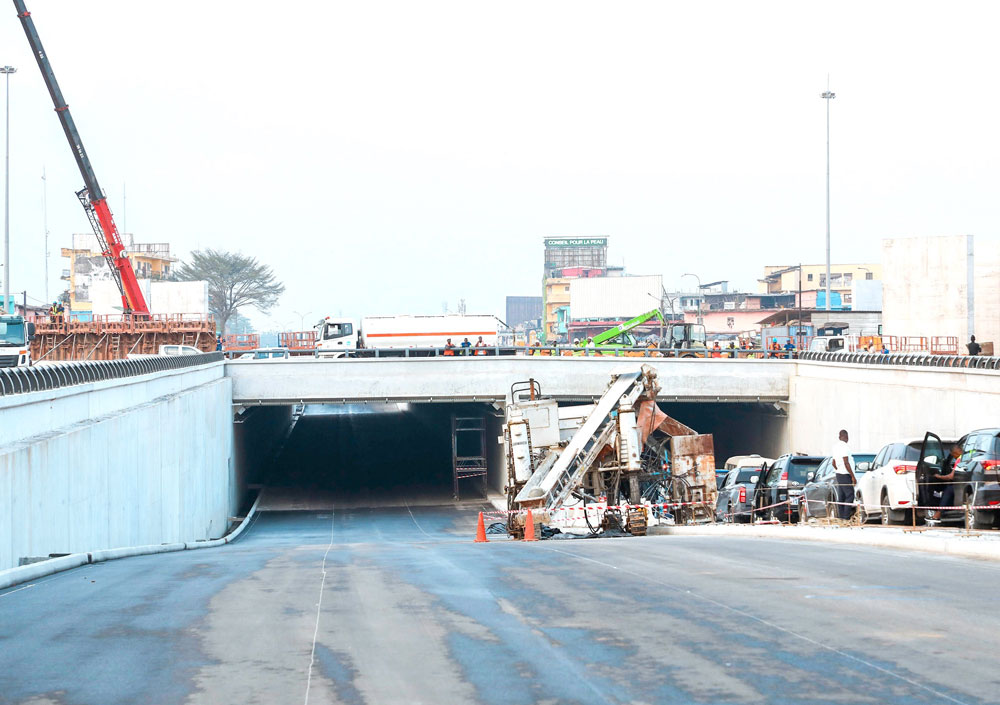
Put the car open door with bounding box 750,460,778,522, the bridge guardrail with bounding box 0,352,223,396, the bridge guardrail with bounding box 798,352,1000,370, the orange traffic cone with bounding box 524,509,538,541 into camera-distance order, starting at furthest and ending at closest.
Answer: the bridge guardrail with bounding box 798,352,1000,370 < the orange traffic cone with bounding box 524,509,538,541 < the car open door with bounding box 750,460,778,522 < the bridge guardrail with bounding box 0,352,223,396

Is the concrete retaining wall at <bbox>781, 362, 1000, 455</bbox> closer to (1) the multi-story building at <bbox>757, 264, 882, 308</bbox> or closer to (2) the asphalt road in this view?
(2) the asphalt road

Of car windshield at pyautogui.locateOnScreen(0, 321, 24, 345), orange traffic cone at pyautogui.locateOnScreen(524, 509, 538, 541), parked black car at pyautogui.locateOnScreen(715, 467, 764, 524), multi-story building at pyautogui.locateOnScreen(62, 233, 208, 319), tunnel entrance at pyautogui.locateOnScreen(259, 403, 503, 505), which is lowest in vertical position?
tunnel entrance at pyautogui.locateOnScreen(259, 403, 503, 505)

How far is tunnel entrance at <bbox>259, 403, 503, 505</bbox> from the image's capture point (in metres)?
61.3

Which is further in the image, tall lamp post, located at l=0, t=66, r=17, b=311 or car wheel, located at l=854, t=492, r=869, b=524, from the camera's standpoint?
tall lamp post, located at l=0, t=66, r=17, b=311

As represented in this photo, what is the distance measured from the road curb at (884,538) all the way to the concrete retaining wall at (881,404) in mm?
13085

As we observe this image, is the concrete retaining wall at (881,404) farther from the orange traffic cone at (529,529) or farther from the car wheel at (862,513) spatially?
the orange traffic cone at (529,529)

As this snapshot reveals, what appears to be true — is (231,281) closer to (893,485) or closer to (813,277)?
(813,277)

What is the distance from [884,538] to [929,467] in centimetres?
162

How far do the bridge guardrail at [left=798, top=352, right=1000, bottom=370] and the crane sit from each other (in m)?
44.0

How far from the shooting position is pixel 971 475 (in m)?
19.4

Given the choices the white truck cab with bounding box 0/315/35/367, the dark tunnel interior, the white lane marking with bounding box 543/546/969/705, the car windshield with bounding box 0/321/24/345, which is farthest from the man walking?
the dark tunnel interior

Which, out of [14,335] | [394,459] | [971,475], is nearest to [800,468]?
[971,475]

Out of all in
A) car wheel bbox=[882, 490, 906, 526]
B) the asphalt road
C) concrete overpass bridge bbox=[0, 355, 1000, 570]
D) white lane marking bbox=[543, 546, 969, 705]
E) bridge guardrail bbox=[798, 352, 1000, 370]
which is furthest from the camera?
bridge guardrail bbox=[798, 352, 1000, 370]

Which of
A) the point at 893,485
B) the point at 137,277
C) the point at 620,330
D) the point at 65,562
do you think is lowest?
the point at 65,562
